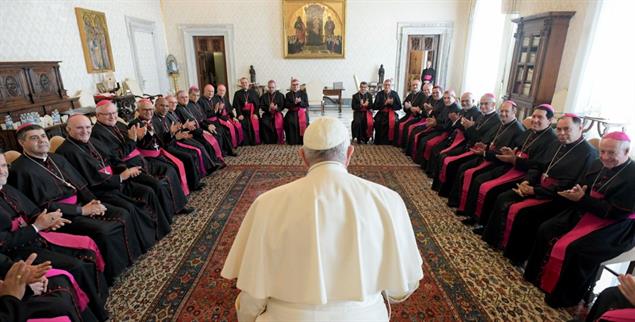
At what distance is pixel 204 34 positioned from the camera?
11516 mm

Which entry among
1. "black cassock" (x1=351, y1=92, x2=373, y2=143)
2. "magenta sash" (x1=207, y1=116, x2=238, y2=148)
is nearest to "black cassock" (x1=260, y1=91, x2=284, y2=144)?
"magenta sash" (x1=207, y1=116, x2=238, y2=148)

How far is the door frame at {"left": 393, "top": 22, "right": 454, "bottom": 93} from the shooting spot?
1118 cm

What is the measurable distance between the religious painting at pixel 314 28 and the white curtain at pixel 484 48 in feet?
13.0

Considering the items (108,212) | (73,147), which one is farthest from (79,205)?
(73,147)

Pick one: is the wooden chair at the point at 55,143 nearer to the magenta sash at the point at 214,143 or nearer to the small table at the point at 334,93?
the magenta sash at the point at 214,143

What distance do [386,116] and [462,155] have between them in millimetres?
3006

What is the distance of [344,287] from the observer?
149cm

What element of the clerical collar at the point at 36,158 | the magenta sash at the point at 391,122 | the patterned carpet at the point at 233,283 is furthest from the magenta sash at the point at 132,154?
the magenta sash at the point at 391,122

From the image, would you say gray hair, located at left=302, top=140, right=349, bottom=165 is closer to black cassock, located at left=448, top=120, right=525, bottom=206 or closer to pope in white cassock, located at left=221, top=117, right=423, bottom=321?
pope in white cassock, located at left=221, top=117, right=423, bottom=321

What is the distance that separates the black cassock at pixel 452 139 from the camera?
5.46m

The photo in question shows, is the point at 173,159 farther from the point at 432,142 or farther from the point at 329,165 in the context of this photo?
the point at 432,142

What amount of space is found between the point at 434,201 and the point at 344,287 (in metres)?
3.78

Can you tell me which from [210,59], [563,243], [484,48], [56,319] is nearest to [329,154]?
[56,319]

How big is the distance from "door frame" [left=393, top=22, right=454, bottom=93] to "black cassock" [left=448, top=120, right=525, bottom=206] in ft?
24.7
